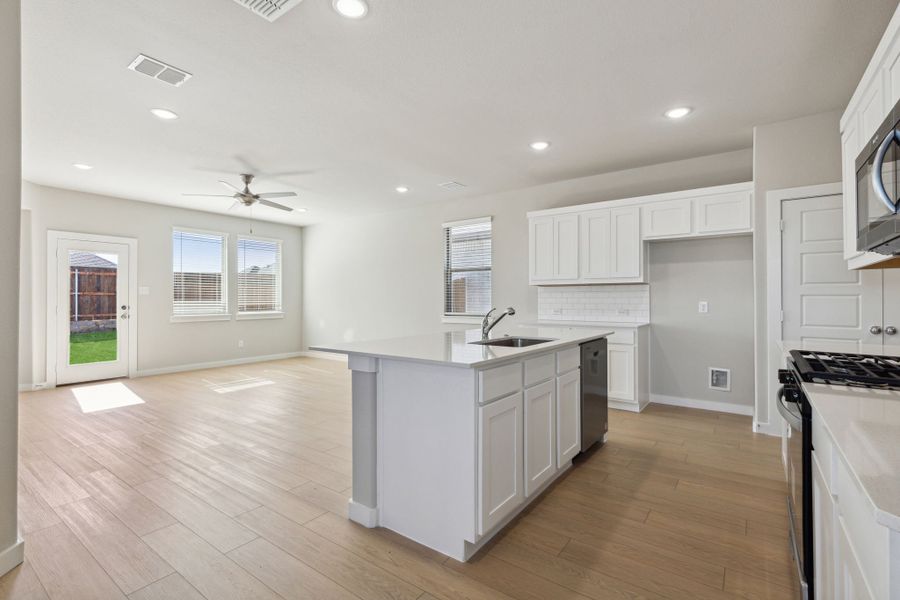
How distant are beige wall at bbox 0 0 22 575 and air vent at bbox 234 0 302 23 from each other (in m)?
0.99

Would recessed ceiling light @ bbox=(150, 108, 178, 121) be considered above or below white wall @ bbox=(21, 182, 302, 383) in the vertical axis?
above

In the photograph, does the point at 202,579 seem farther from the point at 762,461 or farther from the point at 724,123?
the point at 724,123

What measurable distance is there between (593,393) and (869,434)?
2.36m

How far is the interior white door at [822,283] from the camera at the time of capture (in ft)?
10.6

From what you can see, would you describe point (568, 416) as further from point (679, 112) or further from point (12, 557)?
point (12, 557)

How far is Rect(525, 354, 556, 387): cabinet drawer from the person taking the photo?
93.4 inches

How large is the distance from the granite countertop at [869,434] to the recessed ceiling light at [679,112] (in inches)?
106

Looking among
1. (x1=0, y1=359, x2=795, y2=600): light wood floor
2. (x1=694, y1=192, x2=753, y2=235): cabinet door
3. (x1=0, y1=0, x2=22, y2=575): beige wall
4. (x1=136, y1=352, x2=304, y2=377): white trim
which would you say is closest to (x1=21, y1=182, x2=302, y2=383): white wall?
(x1=136, y1=352, x2=304, y2=377): white trim

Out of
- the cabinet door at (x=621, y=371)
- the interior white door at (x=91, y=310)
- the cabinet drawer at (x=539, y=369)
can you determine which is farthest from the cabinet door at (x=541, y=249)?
the interior white door at (x=91, y=310)

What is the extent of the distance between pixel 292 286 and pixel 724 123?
7.64 m

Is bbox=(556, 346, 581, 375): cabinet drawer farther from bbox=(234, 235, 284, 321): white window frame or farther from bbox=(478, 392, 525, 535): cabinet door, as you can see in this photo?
bbox=(234, 235, 284, 321): white window frame

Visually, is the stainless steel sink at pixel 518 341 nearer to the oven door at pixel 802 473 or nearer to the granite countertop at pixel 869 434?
the oven door at pixel 802 473

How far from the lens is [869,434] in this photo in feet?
3.17

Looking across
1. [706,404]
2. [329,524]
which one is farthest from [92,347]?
[706,404]
